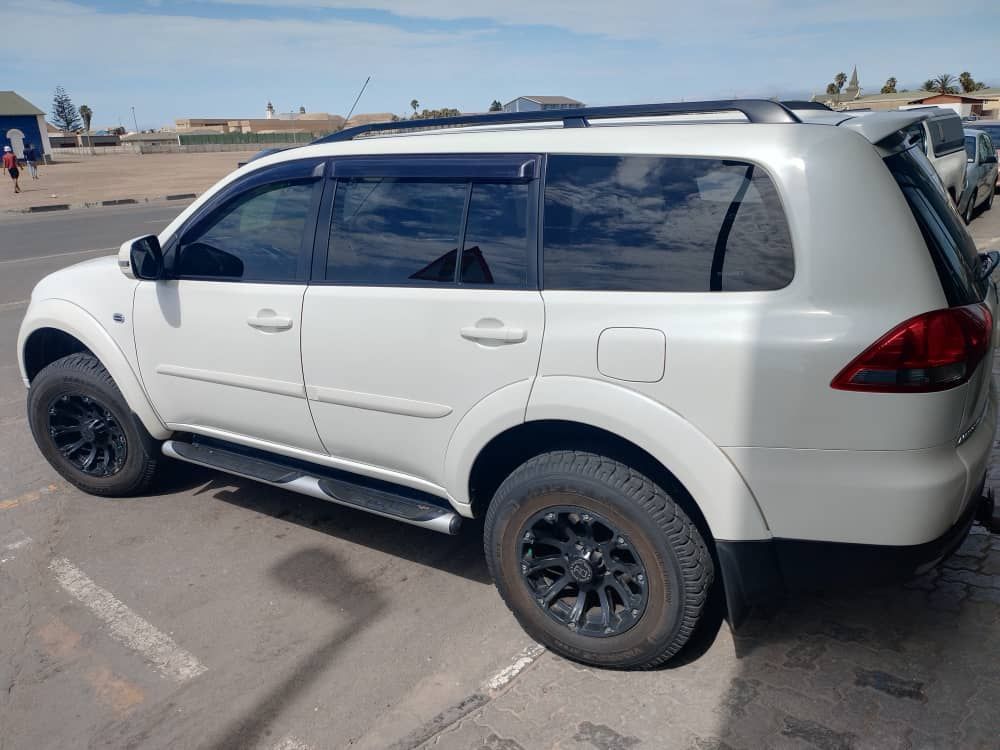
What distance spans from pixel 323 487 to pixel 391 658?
2.76 feet

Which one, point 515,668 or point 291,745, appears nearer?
point 291,745

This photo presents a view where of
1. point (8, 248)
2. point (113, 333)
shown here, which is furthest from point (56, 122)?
point (113, 333)

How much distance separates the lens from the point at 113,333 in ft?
13.4

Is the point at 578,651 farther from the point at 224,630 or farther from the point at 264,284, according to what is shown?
the point at 264,284

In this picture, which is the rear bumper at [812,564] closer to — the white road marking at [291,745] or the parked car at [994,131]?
the white road marking at [291,745]

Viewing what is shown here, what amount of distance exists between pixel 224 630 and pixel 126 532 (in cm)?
117

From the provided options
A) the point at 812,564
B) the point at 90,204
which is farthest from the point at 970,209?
the point at 90,204

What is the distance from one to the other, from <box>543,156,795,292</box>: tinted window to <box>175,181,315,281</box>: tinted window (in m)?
1.24

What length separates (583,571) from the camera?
288cm

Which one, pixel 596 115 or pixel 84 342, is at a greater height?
pixel 596 115

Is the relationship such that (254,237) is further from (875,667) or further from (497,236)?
(875,667)

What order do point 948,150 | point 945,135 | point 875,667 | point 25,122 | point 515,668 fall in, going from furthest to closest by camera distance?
1. point 25,122
2. point 948,150
3. point 945,135
4. point 515,668
5. point 875,667

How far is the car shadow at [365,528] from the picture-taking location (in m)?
3.80

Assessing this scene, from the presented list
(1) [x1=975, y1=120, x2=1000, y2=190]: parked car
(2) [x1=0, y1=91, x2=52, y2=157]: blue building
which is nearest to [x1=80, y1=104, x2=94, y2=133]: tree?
(2) [x1=0, y1=91, x2=52, y2=157]: blue building
